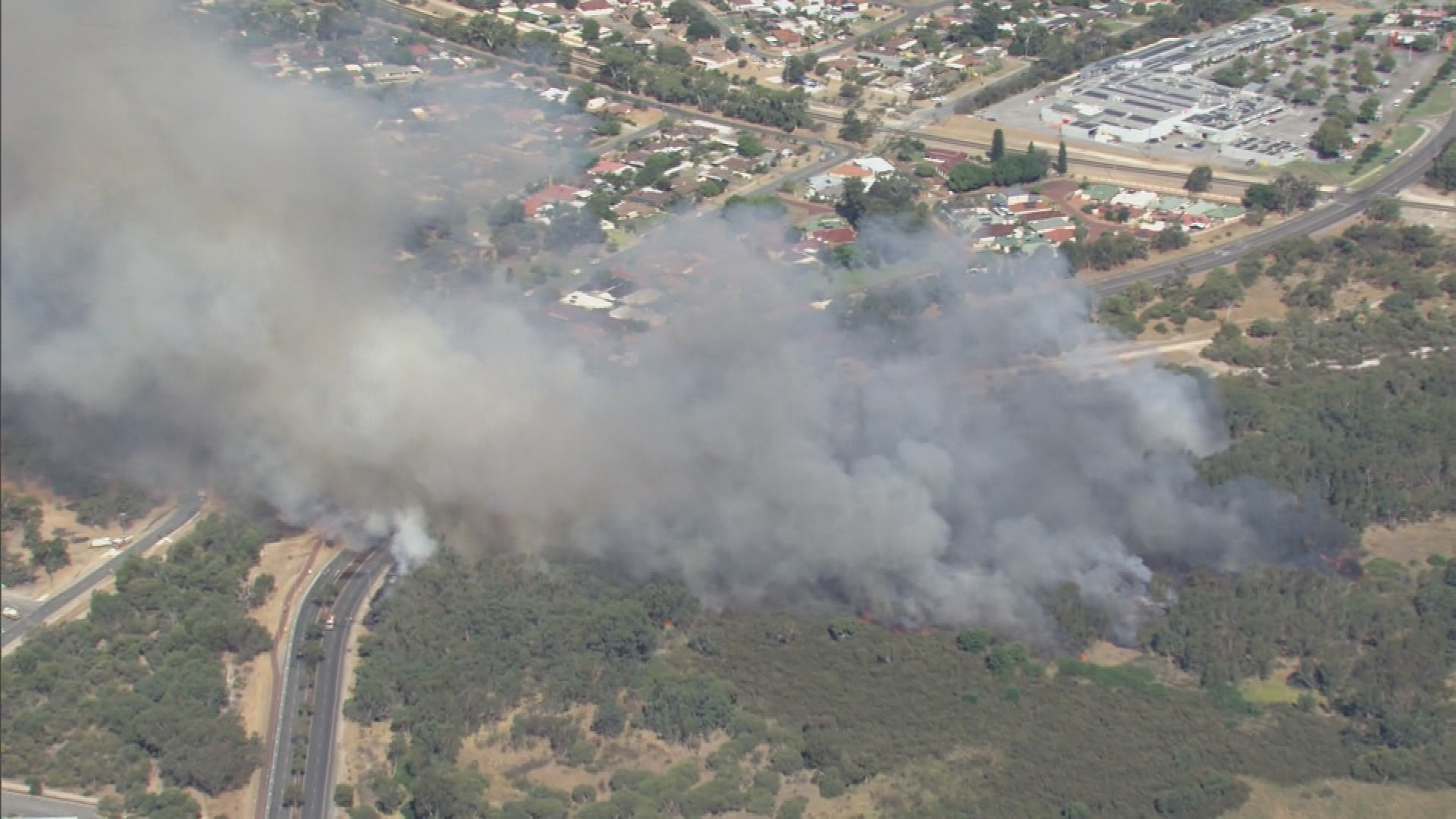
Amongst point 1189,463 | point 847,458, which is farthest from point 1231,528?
point 847,458

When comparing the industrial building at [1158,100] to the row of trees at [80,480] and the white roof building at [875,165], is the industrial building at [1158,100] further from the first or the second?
the row of trees at [80,480]

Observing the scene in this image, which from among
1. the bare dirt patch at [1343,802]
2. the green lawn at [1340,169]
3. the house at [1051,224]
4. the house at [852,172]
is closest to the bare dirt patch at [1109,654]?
the bare dirt patch at [1343,802]

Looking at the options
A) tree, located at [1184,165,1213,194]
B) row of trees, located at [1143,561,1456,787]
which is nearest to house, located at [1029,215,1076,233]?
tree, located at [1184,165,1213,194]

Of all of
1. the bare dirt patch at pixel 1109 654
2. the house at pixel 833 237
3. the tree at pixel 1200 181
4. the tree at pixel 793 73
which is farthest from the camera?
the tree at pixel 793 73

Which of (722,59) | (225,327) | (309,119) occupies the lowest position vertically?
(722,59)

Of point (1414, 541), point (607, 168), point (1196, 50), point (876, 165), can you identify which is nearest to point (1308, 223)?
point (876, 165)

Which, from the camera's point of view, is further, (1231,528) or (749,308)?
(749,308)

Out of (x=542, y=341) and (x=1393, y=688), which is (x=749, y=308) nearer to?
(x=542, y=341)
